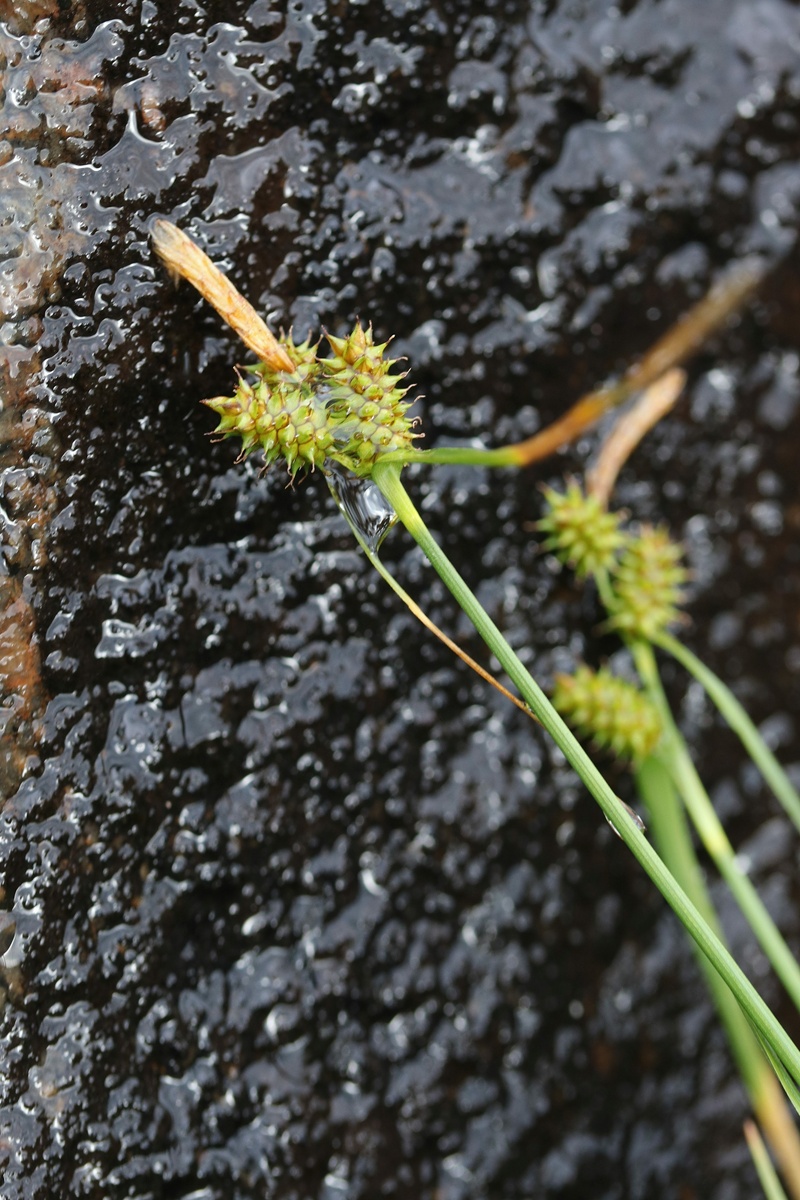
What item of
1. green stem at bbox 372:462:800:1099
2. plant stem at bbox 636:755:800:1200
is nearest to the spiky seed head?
green stem at bbox 372:462:800:1099

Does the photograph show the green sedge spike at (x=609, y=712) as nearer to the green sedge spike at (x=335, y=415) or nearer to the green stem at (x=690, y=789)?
the green stem at (x=690, y=789)

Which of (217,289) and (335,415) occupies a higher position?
(217,289)

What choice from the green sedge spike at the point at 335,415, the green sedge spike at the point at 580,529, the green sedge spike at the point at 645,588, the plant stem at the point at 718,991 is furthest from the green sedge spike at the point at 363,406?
the plant stem at the point at 718,991

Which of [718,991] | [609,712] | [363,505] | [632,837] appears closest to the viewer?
[632,837]

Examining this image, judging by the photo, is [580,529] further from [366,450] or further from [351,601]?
[366,450]

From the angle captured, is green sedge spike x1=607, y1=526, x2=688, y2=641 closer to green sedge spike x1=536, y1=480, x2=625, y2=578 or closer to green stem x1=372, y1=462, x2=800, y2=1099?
green sedge spike x1=536, y1=480, x2=625, y2=578

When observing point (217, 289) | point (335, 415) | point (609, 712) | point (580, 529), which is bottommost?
point (609, 712)


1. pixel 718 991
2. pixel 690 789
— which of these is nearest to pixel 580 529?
pixel 690 789

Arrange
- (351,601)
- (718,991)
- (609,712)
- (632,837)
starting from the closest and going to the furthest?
(632,837)
(351,601)
(609,712)
(718,991)

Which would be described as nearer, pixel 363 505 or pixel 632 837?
pixel 632 837
